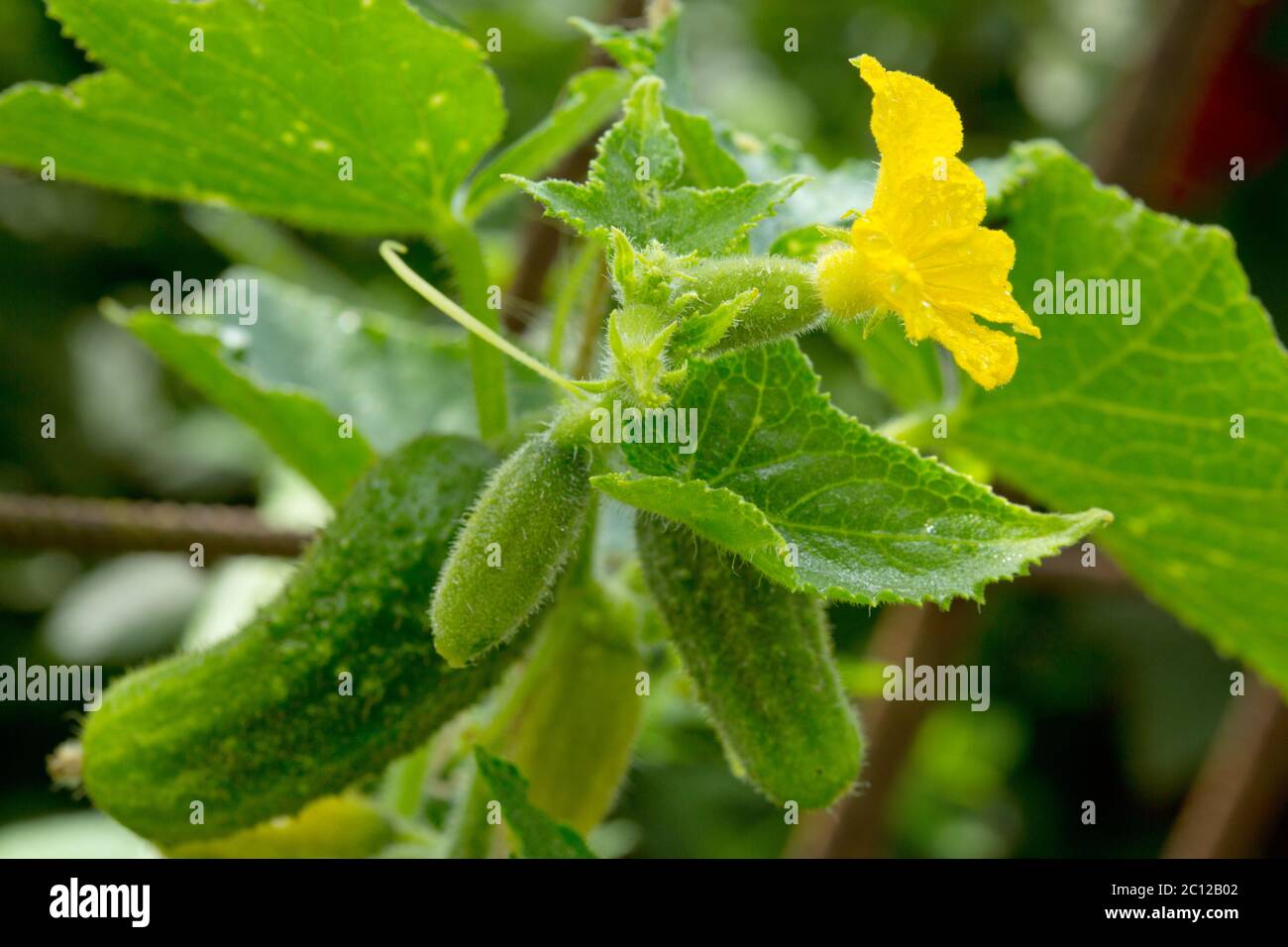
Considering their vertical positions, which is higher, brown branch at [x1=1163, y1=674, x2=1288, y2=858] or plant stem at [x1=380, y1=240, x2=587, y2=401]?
plant stem at [x1=380, y1=240, x2=587, y2=401]

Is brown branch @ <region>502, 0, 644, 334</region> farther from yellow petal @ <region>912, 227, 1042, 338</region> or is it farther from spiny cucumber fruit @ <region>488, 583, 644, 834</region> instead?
yellow petal @ <region>912, 227, 1042, 338</region>

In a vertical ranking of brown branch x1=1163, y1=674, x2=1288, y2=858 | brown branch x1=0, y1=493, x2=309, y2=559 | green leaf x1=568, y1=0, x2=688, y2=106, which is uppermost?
green leaf x1=568, y1=0, x2=688, y2=106

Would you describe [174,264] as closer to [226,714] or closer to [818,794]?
[226,714]

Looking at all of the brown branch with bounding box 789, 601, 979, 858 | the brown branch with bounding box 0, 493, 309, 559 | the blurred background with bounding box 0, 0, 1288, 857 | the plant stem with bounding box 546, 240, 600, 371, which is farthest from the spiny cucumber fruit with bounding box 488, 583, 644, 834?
the blurred background with bounding box 0, 0, 1288, 857

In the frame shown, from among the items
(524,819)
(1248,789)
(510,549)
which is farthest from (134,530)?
(1248,789)

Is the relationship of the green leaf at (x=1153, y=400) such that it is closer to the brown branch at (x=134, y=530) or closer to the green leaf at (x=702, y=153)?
the green leaf at (x=702, y=153)
